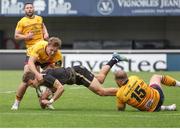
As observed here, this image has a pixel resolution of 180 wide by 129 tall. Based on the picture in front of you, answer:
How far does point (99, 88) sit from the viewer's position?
14.2 m

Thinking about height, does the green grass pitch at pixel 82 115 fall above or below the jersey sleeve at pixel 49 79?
below

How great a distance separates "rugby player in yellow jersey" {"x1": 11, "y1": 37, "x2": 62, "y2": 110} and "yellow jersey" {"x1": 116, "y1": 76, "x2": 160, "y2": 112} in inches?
59.7

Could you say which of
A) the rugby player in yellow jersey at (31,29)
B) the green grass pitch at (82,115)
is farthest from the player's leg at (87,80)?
the rugby player in yellow jersey at (31,29)

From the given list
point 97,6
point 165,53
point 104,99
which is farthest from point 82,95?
point 97,6

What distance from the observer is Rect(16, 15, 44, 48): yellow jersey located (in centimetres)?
1586

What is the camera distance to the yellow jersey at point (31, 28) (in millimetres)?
15859

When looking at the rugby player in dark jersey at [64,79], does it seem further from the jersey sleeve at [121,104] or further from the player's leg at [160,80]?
the player's leg at [160,80]

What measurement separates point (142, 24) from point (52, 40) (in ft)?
93.6

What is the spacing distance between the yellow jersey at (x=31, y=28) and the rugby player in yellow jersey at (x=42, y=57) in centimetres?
127

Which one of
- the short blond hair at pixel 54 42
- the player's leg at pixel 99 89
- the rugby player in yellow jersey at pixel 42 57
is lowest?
the player's leg at pixel 99 89

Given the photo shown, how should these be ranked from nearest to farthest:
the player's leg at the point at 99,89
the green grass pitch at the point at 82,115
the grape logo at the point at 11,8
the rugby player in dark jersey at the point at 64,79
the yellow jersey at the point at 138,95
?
1. the green grass pitch at the point at 82,115
2. the yellow jersey at the point at 138,95
3. the rugby player in dark jersey at the point at 64,79
4. the player's leg at the point at 99,89
5. the grape logo at the point at 11,8

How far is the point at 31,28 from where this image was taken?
625 inches

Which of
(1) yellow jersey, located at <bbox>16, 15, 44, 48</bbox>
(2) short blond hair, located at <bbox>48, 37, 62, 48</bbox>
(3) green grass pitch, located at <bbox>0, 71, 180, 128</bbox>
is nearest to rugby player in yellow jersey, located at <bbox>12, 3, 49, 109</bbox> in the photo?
(1) yellow jersey, located at <bbox>16, 15, 44, 48</bbox>

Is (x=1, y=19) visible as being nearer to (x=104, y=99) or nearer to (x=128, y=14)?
(x=128, y=14)
